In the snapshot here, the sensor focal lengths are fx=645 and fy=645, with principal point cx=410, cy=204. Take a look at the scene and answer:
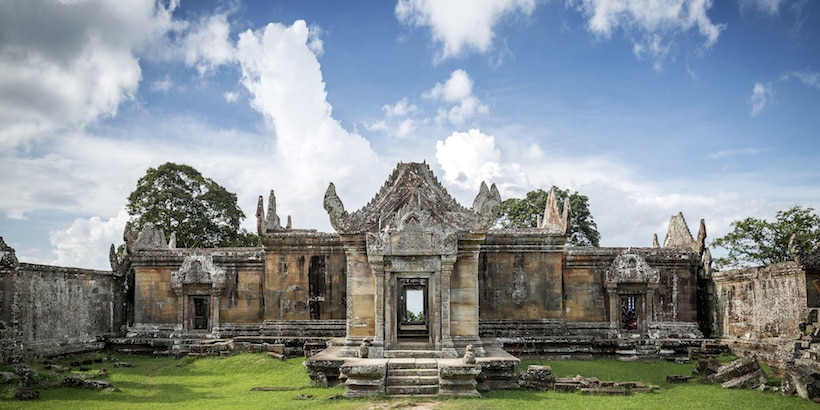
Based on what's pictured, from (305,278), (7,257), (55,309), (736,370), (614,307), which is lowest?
(736,370)

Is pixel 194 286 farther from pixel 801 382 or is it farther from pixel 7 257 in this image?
pixel 801 382

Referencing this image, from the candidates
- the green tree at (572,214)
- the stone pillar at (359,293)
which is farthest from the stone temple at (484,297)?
the green tree at (572,214)

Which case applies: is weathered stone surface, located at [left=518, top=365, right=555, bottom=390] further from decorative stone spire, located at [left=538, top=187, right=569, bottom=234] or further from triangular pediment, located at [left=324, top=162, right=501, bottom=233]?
decorative stone spire, located at [left=538, top=187, right=569, bottom=234]

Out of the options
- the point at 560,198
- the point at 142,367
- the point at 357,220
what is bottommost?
the point at 142,367

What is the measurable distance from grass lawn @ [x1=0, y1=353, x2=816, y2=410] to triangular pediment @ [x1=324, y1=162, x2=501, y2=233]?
13.5ft

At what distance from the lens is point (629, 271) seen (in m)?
22.7

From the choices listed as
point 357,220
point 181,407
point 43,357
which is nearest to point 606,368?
point 357,220

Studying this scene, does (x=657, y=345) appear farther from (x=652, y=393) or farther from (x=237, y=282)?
(x=237, y=282)

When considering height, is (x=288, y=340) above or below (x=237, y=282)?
below

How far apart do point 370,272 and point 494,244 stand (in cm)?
667

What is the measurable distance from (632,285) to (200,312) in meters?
15.8

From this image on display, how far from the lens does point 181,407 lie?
1352cm

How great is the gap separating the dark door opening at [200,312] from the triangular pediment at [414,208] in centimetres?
949

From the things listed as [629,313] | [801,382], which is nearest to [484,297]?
[629,313]
